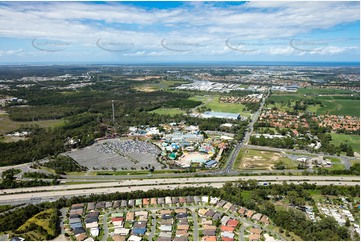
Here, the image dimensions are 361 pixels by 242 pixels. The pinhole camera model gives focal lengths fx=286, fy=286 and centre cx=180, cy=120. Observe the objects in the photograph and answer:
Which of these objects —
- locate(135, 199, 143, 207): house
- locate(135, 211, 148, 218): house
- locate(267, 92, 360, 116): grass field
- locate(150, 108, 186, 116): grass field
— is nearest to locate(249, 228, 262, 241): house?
locate(135, 211, 148, 218): house

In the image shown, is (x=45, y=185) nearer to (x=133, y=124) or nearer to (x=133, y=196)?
(x=133, y=196)

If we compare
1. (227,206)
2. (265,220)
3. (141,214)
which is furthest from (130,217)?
(265,220)

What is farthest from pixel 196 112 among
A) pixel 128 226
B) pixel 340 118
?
pixel 128 226

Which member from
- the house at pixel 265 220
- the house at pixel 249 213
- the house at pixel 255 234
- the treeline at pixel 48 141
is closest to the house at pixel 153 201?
the house at pixel 249 213

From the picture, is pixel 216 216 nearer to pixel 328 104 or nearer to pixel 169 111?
pixel 169 111

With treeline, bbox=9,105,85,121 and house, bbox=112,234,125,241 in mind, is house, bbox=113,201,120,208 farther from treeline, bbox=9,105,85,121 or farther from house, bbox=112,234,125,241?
treeline, bbox=9,105,85,121
